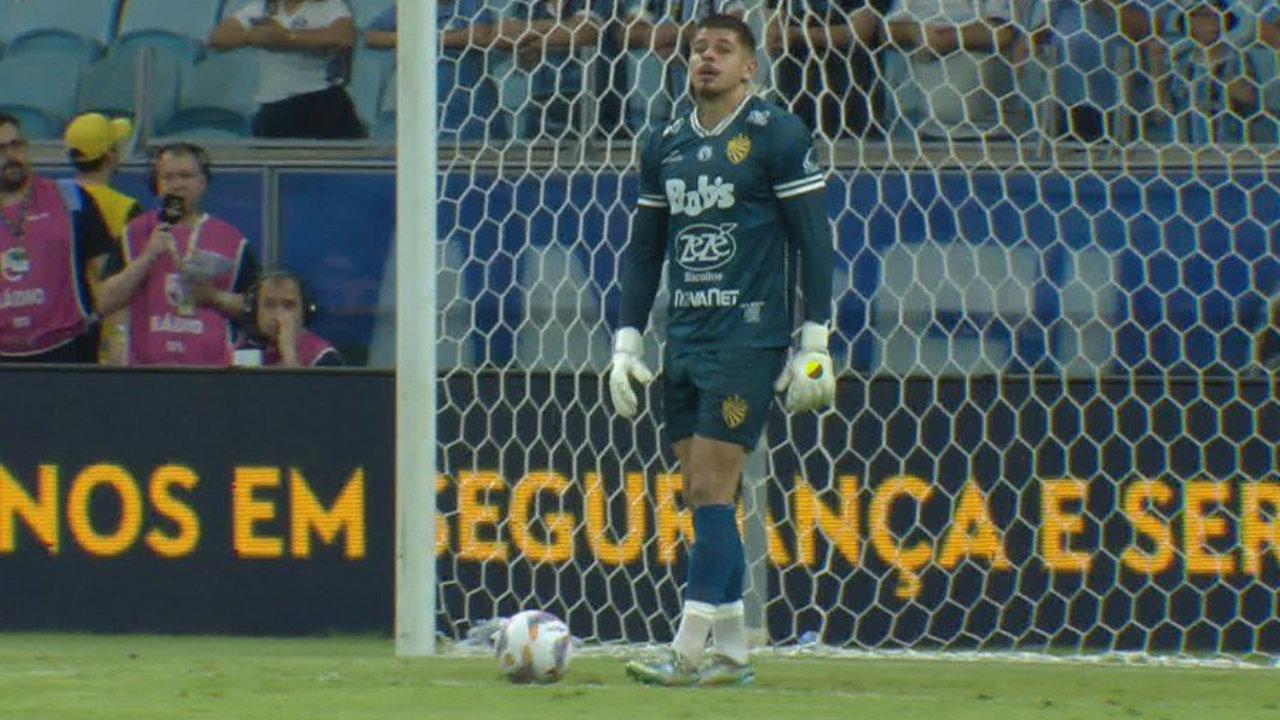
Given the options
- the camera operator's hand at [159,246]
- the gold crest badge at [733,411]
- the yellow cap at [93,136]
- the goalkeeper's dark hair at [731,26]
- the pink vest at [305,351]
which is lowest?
the gold crest badge at [733,411]

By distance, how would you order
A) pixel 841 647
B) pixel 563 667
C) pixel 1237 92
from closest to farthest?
pixel 563 667 → pixel 841 647 → pixel 1237 92

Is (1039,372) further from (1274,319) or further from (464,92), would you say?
(464,92)

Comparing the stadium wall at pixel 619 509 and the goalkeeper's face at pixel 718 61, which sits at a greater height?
the goalkeeper's face at pixel 718 61

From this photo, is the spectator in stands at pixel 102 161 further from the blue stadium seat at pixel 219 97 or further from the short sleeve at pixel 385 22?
the short sleeve at pixel 385 22

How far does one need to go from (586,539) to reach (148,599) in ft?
4.70

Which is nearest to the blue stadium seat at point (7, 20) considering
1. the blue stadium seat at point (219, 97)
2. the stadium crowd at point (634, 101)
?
the blue stadium seat at point (219, 97)

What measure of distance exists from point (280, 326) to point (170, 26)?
213 centimetres

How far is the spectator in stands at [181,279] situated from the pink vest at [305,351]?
0.15 m

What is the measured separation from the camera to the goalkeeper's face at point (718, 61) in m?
5.94

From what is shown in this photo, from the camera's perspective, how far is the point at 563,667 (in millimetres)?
5906

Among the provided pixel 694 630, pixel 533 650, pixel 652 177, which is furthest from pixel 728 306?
pixel 533 650

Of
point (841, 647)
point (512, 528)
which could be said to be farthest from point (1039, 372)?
point (512, 528)

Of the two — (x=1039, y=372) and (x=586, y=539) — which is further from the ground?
(x=1039, y=372)

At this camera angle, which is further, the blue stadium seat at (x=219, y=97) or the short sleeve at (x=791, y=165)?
the blue stadium seat at (x=219, y=97)
